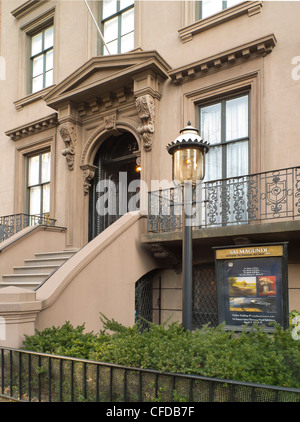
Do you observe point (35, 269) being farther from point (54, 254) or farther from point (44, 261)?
point (54, 254)

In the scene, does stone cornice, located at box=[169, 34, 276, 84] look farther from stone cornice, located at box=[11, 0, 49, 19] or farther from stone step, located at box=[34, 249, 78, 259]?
stone cornice, located at box=[11, 0, 49, 19]

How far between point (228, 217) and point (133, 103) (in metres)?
4.29

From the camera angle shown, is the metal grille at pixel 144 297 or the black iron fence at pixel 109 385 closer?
the black iron fence at pixel 109 385

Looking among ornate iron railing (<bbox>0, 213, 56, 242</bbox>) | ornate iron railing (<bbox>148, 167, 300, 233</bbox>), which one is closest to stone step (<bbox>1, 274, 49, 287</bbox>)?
ornate iron railing (<bbox>148, 167, 300, 233</bbox>)

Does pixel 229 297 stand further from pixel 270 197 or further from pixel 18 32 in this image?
pixel 18 32

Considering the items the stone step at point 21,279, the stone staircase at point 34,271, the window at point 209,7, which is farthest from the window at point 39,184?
the window at point 209,7

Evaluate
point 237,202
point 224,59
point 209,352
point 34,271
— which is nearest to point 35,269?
point 34,271

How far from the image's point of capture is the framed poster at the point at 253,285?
18.7 ft

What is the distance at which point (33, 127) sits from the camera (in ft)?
45.1

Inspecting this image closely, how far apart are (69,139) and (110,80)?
2.35 meters

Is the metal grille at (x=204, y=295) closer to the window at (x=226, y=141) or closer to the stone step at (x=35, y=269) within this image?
the window at (x=226, y=141)

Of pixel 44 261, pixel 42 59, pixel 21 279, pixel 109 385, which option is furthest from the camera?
pixel 42 59

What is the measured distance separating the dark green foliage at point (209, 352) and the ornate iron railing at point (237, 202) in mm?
3193

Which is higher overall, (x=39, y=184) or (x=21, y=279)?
(x=39, y=184)
